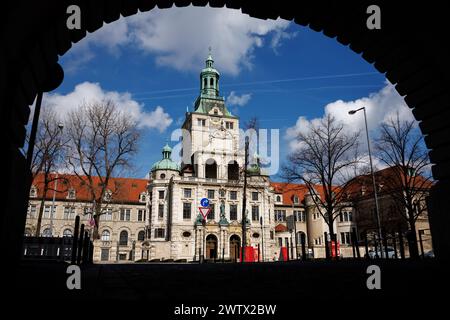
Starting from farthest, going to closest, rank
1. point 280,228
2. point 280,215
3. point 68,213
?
point 280,215 < point 280,228 < point 68,213

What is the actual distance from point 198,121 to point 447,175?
6297cm

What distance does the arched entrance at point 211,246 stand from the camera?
58.1 m

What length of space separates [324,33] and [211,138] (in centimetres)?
5927

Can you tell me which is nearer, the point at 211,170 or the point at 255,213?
the point at 255,213

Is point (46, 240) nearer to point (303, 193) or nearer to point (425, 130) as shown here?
point (425, 130)

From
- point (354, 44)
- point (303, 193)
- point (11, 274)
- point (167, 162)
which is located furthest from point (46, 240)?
point (303, 193)

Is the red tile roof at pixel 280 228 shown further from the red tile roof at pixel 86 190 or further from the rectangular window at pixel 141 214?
the red tile roof at pixel 86 190

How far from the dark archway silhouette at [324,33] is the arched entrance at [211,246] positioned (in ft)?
171

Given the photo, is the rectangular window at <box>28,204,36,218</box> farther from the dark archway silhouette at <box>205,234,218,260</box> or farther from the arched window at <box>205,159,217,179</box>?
the dark archway silhouette at <box>205,234,218,260</box>

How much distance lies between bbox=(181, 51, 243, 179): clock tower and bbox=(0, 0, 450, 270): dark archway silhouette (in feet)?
183

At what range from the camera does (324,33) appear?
324 inches

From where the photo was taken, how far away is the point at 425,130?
832cm

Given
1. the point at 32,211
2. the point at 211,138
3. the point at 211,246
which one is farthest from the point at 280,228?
the point at 32,211

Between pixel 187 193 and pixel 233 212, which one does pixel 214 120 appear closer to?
pixel 187 193
